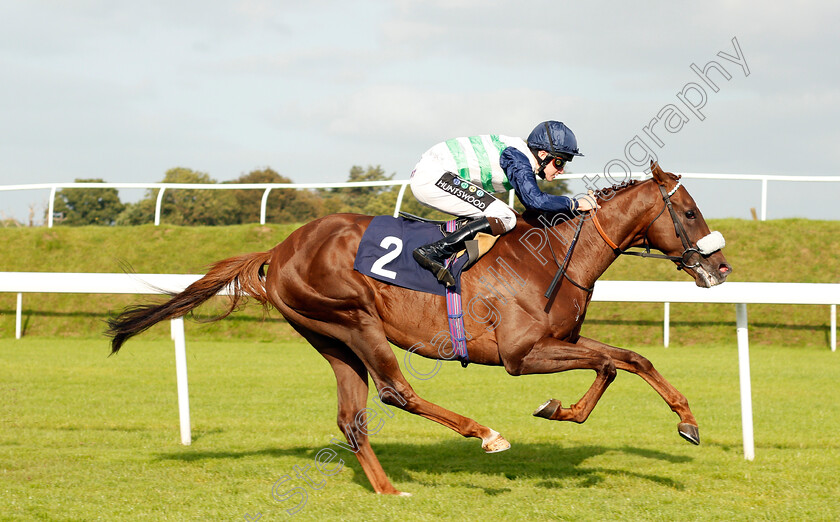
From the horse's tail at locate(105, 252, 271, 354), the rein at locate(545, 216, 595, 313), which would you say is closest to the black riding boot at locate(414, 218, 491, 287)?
the rein at locate(545, 216, 595, 313)

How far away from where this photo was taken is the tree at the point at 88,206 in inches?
601

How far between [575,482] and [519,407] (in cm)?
266

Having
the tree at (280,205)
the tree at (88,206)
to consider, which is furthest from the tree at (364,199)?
the tree at (88,206)


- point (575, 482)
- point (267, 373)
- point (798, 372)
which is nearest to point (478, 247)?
point (575, 482)

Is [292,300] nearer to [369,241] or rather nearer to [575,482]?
[369,241]

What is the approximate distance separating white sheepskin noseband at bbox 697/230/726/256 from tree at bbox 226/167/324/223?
10.8 meters

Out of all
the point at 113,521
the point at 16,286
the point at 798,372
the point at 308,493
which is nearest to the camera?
the point at 113,521

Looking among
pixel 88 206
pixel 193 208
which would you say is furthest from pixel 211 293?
pixel 88 206

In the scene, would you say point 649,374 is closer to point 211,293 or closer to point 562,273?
point 562,273

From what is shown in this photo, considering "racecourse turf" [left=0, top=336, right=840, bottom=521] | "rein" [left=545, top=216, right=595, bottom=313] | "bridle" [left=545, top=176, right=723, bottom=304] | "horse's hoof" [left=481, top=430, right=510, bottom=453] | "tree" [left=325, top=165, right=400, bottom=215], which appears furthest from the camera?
"tree" [left=325, top=165, right=400, bottom=215]

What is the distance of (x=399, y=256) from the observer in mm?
4508

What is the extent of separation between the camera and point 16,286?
19.1 feet

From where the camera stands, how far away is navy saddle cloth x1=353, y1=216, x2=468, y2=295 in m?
4.44

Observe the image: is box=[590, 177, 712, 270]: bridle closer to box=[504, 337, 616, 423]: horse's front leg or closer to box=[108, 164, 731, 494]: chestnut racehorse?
box=[108, 164, 731, 494]: chestnut racehorse
